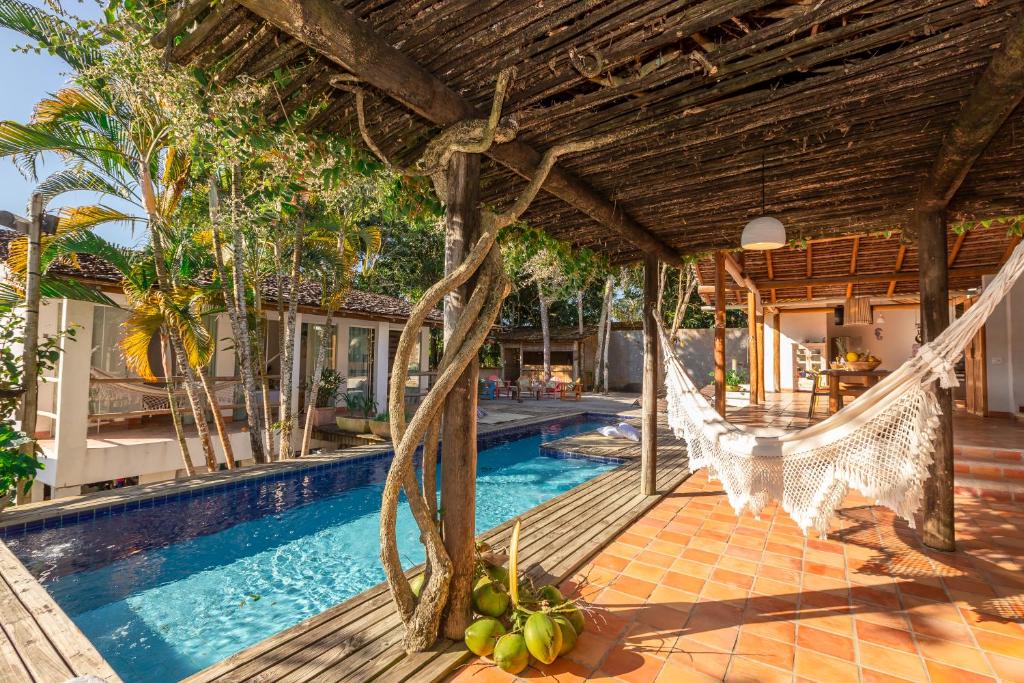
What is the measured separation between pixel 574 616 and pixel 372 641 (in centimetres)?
80

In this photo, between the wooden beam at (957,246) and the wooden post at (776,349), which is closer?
the wooden beam at (957,246)

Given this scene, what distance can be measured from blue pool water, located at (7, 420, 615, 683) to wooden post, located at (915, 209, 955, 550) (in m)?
3.18

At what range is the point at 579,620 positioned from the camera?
1914mm

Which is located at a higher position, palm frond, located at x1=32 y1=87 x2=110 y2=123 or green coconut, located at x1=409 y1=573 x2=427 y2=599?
palm frond, located at x1=32 y1=87 x2=110 y2=123

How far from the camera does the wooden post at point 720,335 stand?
5926 mm

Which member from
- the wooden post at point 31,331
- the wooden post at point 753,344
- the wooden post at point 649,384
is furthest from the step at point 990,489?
the wooden post at point 31,331

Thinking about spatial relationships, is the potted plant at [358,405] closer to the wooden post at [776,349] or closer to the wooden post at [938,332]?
the wooden post at [938,332]

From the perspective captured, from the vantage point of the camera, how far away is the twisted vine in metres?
1.79

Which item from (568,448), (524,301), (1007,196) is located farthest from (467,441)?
(524,301)

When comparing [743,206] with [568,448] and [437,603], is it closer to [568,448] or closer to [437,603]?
[437,603]

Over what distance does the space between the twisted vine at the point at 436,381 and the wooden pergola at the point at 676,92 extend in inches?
2.7

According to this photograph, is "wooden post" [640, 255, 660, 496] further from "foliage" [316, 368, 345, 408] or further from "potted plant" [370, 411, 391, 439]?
"foliage" [316, 368, 345, 408]

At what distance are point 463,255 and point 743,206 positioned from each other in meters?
2.09

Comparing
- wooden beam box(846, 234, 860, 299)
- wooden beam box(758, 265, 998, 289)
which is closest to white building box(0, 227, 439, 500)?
wooden beam box(758, 265, 998, 289)
